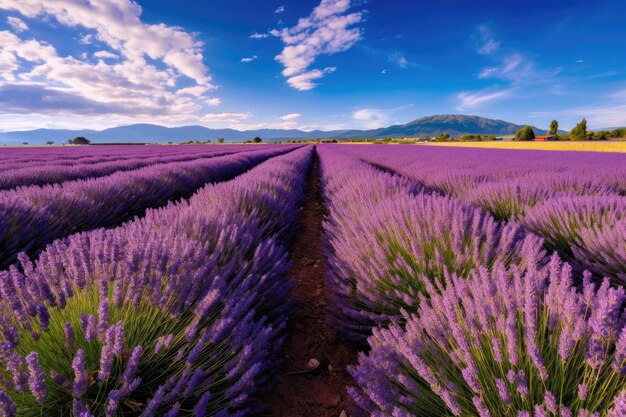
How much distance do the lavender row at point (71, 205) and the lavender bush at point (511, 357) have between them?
2.86 meters

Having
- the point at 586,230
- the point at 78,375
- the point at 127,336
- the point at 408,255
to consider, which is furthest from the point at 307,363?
the point at 586,230

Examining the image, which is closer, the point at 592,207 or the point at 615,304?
A: the point at 615,304

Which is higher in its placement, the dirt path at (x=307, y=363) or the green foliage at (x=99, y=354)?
the green foliage at (x=99, y=354)

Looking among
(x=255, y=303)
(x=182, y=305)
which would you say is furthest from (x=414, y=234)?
(x=182, y=305)

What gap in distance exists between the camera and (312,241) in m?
4.49

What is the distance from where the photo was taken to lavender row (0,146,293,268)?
8.00 ft

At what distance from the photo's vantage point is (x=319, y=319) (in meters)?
2.37

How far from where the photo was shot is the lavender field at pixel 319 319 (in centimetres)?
82

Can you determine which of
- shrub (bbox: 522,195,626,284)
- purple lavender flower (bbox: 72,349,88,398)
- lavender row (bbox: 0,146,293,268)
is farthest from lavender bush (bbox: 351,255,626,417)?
lavender row (bbox: 0,146,293,268)

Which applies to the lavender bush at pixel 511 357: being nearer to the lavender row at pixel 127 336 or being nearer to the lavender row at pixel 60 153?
the lavender row at pixel 127 336

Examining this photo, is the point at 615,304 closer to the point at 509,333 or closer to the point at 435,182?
the point at 509,333

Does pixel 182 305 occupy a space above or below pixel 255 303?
above

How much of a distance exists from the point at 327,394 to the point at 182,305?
3.24ft

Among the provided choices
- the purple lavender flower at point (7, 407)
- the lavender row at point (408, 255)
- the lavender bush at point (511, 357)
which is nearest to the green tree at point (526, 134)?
the lavender row at point (408, 255)
